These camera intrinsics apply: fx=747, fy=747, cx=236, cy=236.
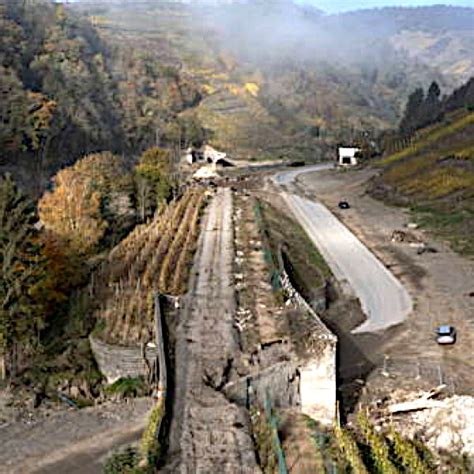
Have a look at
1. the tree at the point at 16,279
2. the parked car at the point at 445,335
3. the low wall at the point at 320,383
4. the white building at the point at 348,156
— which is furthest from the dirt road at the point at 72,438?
the white building at the point at 348,156

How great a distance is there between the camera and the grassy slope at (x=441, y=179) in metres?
48.1

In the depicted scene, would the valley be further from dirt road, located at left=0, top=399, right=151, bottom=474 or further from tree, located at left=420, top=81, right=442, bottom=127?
tree, located at left=420, top=81, right=442, bottom=127

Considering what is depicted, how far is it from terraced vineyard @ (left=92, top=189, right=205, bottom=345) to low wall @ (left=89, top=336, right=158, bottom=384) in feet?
1.37

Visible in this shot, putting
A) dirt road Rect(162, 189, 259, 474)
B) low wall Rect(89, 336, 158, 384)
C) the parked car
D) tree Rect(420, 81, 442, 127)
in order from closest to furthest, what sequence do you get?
1. dirt road Rect(162, 189, 259, 474)
2. low wall Rect(89, 336, 158, 384)
3. the parked car
4. tree Rect(420, 81, 442, 127)

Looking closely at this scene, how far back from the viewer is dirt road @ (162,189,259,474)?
13.8 m

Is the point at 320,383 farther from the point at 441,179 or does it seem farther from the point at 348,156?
the point at 348,156

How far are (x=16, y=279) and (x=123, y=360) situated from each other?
4137 mm

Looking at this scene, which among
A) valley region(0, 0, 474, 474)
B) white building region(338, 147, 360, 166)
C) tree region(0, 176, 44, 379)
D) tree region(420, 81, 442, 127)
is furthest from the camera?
tree region(420, 81, 442, 127)

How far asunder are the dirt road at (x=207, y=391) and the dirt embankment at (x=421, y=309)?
5037 mm

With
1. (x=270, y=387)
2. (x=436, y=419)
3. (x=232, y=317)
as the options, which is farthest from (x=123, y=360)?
(x=436, y=419)

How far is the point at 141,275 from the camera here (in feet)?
93.5

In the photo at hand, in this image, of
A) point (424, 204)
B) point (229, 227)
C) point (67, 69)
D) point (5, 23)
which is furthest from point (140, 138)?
point (229, 227)

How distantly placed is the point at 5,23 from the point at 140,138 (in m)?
21.6

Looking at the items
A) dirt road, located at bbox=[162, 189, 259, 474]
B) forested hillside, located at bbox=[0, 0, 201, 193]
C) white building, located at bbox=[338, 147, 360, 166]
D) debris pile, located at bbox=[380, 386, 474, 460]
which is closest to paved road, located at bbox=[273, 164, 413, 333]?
dirt road, located at bbox=[162, 189, 259, 474]
